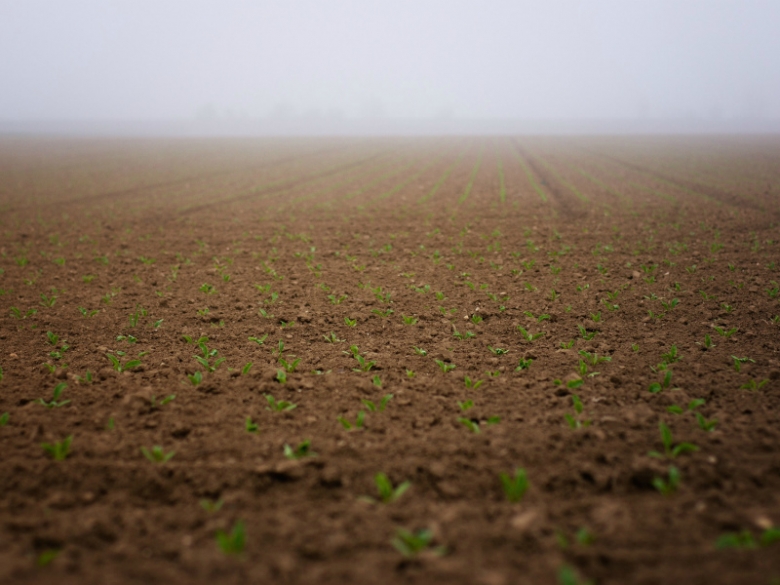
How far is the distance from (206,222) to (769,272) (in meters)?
14.9

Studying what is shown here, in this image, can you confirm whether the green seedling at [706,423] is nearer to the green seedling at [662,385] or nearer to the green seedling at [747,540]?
the green seedling at [662,385]

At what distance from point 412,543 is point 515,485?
3.20ft

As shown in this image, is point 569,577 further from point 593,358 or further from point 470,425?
point 593,358

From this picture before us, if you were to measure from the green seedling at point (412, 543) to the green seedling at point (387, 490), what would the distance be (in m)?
0.37

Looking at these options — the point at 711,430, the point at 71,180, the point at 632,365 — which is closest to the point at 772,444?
the point at 711,430

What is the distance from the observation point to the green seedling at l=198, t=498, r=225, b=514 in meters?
3.27

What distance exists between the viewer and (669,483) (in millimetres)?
3455

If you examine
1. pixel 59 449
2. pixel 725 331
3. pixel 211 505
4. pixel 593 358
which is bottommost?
pixel 211 505

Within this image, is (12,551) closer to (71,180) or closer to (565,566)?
(565,566)

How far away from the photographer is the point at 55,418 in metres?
4.46

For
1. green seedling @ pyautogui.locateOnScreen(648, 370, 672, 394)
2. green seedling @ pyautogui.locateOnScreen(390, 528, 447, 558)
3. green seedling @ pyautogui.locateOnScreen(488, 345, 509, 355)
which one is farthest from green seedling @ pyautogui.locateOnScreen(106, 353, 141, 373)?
green seedling @ pyautogui.locateOnScreen(648, 370, 672, 394)

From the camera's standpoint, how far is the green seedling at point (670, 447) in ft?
12.3

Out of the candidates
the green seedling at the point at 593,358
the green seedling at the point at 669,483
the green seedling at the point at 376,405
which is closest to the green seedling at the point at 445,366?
the green seedling at the point at 376,405

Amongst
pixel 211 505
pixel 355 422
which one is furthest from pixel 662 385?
pixel 211 505
